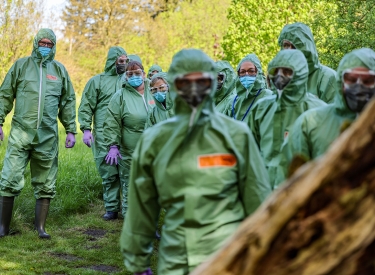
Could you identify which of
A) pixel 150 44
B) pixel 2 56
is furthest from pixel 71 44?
pixel 2 56

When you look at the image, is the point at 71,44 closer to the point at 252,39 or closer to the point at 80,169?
the point at 252,39

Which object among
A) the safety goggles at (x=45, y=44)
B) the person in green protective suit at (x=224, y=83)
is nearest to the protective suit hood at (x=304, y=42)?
the person in green protective suit at (x=224, y=83)

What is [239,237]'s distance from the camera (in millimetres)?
2543

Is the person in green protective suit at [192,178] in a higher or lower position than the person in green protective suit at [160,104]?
higher

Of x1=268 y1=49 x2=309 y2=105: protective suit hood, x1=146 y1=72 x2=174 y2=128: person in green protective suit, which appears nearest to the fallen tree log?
x1=268 y1=49 x2=309 y2=105: protective suit hood

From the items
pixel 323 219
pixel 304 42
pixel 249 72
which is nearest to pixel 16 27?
pixel 249 72

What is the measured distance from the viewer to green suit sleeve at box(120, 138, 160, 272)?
4184 mm

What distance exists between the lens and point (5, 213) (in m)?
9.51

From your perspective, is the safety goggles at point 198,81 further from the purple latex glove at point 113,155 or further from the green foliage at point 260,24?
the green foliage at point 260,24

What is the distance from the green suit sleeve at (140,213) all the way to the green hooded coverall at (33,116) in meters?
5.37

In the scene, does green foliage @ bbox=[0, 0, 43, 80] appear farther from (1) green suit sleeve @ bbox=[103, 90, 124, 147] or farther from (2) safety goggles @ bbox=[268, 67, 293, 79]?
(2) safety goggles @ bbox=[268, 67, 293, 79]

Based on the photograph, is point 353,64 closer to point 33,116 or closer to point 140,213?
point 140,213

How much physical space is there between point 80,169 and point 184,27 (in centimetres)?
2162

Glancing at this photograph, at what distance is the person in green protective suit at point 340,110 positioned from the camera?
4500mm
